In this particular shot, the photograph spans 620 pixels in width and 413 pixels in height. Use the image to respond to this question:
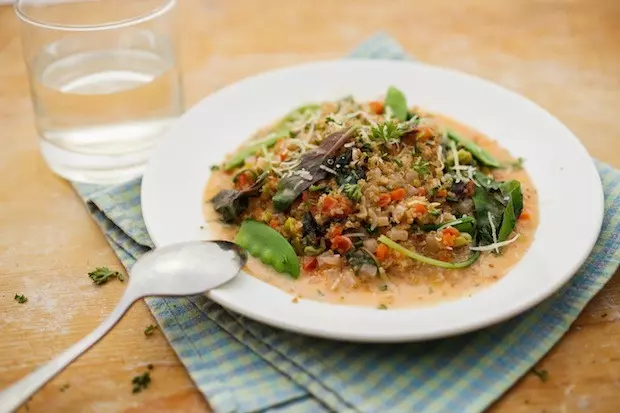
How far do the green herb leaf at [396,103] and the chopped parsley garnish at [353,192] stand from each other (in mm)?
740

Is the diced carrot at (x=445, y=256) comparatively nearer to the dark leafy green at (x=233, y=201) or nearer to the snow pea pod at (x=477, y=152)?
the snow pea pod at (x=477, y=152)

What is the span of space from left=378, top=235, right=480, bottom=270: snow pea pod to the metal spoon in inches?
24.7

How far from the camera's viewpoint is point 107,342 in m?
3.30

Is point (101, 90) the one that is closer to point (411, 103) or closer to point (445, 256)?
point (411, 103)

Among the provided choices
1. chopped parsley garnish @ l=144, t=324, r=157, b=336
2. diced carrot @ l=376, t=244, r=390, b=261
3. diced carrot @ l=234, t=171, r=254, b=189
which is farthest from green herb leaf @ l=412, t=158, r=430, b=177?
chopped parsley garnish @ l=144, t=324, r=157, b=336

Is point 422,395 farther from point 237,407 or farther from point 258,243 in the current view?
point 258,243

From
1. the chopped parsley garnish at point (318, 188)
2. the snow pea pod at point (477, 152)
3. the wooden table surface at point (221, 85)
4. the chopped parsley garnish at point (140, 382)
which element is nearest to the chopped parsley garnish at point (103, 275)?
the wooden table surface at point (221, 85)

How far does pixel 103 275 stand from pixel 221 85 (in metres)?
2.04

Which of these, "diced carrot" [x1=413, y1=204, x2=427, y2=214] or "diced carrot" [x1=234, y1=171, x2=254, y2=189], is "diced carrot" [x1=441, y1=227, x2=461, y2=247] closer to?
"diced carrot" [x1=413, y1=204, x2=427, y2=214]

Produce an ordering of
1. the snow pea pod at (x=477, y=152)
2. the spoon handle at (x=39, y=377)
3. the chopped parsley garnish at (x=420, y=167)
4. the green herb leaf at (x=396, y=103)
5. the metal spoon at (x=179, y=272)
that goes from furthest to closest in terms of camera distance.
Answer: the green herb leaf at (x=396, y=103), the snow pea pod at (x=477, y=152), the chopped parsley garnish at (x=420, y=167), the metal spoon at (x=179, y=272), the spoon handle at (x=39, y=377)

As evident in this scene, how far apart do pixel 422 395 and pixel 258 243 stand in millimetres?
1018

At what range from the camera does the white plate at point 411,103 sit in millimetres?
3041

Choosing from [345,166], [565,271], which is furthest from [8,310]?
[565,271]

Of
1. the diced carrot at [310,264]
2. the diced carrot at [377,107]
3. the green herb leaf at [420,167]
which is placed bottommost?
the diced carrot at [310,264]
